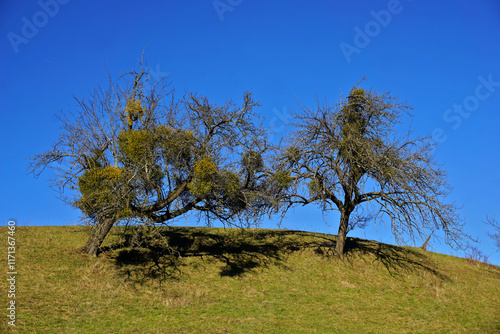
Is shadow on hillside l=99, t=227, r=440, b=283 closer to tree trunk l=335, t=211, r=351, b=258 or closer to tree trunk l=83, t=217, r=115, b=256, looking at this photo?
tree trunk l=335, t=211, r=351, b=258

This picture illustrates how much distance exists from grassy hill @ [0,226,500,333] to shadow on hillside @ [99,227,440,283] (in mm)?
72

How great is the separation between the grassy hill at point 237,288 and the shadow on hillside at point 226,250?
72 millimetres

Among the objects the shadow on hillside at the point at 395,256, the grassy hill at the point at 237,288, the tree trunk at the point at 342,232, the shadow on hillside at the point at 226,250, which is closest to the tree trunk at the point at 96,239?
the grassy hill at the point at 237,288

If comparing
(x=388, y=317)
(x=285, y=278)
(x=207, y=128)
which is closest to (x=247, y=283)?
(x=285, y=278)

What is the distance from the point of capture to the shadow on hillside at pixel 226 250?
2061 cm

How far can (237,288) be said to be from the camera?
63.8 ft

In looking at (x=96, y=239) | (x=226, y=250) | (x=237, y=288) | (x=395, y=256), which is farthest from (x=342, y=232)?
(x=96, y=239)

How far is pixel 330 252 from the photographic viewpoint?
24.3m

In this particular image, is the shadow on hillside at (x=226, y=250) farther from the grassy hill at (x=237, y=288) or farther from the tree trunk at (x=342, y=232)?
the tree trunk at (x=342, y=232)

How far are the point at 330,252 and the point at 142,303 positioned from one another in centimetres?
1189

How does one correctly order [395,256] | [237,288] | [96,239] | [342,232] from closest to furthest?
[237,288] → [96,239] → [342,232] → [395,256]

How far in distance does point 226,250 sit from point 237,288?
4428 millimetres

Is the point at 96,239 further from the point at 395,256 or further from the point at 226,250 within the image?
the point at 395,256

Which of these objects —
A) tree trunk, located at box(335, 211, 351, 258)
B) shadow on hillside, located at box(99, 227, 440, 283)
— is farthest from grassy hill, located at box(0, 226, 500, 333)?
tree trunk, located at box(335, 211, 351, 258)
